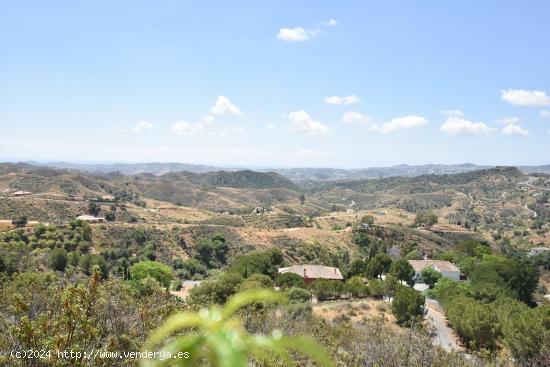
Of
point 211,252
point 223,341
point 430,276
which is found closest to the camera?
point 223,341

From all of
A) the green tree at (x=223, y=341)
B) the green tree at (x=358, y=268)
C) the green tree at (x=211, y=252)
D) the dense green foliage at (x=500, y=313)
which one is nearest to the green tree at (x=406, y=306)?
the dense green foliage at (x=500, y=313)

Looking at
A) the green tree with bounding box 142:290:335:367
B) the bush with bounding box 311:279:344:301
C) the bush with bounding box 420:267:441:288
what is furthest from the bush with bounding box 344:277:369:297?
the green tree with bounding box 142:290:335:367

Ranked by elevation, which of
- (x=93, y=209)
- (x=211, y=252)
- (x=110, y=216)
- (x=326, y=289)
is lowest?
(x=211, y=252)

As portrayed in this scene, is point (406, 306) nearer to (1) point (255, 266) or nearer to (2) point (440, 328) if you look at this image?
(2) point (440, 328)

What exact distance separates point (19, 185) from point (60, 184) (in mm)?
15590

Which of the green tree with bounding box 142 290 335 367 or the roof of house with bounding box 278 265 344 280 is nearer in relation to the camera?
the green tree with bounding box 142 290 335 367

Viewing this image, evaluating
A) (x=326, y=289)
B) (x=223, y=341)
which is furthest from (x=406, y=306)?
A: (x=223, y=341)

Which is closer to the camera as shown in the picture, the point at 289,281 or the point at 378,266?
the point at 289,281

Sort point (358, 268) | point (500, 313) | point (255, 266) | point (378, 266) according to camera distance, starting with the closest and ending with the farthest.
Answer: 1. point (500, 313)
2. point (255, 266)
3. point (378, 266)
4. point (358, 268)

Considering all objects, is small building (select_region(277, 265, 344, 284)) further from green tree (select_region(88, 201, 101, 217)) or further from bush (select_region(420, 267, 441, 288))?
green tree (select_region(88, 201, 101, 217))

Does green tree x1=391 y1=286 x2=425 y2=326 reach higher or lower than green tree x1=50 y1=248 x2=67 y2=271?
higher

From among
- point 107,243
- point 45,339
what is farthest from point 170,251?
point 45,339

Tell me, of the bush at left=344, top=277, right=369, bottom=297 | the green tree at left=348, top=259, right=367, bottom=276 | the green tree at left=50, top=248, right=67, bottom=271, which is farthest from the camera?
the green tree at left=348, top=259, right=367, bottom=276

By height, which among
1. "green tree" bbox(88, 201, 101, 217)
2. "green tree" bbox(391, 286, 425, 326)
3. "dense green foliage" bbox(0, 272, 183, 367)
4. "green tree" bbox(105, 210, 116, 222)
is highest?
"dense green foliage" bbox(0, 272, 183, 367)
